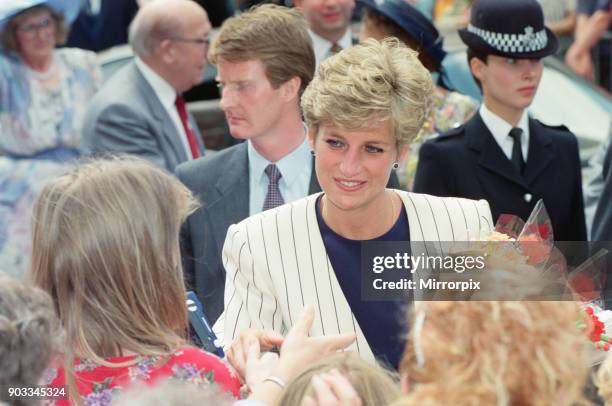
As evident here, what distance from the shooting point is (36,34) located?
6961mm

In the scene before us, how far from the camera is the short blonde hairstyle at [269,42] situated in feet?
16.5

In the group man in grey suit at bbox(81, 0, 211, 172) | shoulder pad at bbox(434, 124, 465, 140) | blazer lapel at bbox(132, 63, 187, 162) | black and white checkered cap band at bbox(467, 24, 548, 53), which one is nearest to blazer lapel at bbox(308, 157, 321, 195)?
shoulder pad at bbox(434, 124, 465, 140)

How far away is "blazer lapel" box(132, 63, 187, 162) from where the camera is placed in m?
6.66

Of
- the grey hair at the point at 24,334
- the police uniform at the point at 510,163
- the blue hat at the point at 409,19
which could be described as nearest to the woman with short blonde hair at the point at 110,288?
the grey hair at the point at 24,334

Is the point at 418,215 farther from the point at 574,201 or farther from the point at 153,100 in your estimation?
the point at 153,100

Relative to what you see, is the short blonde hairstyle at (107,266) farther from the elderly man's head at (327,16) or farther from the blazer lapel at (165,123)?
the elderly man's head at (327,16)

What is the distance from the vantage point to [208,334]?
3805 mm

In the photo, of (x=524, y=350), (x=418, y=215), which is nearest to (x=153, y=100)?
(x=418, y=215)

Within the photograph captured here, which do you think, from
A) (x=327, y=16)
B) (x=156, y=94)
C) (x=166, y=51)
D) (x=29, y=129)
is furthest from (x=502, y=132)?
(x=29, y=129)

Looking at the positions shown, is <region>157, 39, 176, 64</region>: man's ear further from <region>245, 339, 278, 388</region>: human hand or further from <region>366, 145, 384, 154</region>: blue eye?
<region>245, 339, 278, 388</region>: human hand

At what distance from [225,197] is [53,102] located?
99.3 inches

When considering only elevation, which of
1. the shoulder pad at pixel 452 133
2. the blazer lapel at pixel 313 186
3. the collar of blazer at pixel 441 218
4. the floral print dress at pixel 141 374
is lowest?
the blazer lapel at pixel 313 186

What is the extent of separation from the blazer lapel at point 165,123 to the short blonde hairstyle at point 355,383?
404 centimetres

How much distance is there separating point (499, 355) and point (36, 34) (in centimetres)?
524
